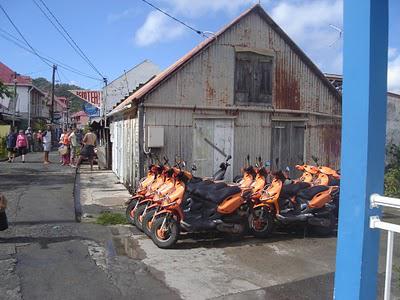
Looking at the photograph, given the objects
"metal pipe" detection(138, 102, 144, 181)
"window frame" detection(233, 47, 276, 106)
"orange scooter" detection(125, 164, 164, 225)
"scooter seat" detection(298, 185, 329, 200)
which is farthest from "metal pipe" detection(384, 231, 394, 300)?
"window frame" detection(233, 47, 276, 106)

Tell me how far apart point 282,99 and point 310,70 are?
58.1 inches

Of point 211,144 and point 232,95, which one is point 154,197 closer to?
point 211,144

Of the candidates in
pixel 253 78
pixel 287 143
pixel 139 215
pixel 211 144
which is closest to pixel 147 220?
pixel 139 215

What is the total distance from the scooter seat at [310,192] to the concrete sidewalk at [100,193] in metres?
4.08

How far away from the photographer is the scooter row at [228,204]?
279 inches

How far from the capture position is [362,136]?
8.57 feet

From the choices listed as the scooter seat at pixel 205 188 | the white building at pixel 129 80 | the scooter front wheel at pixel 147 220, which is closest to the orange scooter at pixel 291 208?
the scooter seat at pixel 205 188

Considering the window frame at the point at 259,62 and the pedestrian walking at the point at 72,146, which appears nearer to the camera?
the window frame at the point at 259,62

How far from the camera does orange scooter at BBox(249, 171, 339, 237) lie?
7891 millimetres

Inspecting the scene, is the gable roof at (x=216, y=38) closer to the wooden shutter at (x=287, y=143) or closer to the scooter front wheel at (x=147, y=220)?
the wooden shutter at (x=287, y=143)

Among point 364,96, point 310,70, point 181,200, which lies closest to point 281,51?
point 310,70

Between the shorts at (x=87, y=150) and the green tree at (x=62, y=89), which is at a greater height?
the green tree at (x=62, y=89)

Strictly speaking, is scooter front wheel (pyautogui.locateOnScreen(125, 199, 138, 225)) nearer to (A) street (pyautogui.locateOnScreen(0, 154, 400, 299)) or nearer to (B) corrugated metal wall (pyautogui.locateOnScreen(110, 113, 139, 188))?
(A) street (pyautogui.locateOnScreen(0, 154, 400, 299))

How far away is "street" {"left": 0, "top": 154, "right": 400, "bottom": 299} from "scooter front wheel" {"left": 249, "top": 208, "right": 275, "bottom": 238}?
7.2 inches
